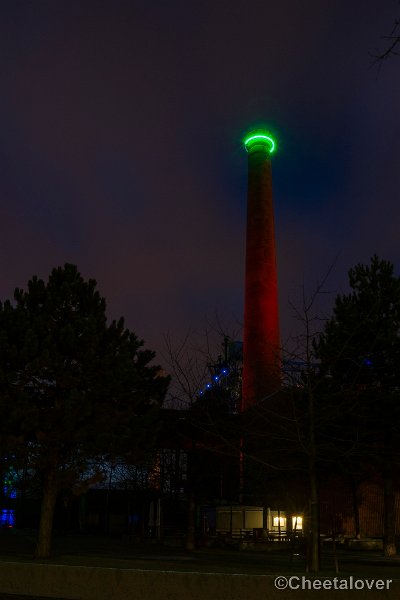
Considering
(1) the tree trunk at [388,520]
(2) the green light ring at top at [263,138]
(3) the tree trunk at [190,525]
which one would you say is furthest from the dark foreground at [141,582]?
(2) the green light ring at top at [263,138]

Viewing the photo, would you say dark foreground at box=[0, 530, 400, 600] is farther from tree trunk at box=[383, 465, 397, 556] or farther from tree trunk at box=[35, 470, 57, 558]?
tree trunk at box=[383, 465, 397, 556]

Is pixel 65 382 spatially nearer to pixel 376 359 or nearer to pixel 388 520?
pixel 376 359

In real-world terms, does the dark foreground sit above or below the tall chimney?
below

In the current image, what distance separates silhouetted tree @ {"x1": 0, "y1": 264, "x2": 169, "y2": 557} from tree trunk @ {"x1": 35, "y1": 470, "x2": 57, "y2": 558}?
0.03m

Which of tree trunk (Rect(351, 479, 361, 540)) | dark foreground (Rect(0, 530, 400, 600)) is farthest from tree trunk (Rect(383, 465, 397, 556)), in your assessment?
dark foreground (Rect(0, 530, 400, 600))

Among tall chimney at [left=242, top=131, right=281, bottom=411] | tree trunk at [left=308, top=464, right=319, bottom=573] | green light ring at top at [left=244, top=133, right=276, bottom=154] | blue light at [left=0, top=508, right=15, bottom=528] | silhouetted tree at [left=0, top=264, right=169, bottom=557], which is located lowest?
blue light at [left=0, top=508, right=15, bottom=528]

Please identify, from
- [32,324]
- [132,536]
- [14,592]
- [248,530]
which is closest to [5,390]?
[32,324]

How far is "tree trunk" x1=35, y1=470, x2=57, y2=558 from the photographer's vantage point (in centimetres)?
1991

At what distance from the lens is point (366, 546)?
2892 centimetres

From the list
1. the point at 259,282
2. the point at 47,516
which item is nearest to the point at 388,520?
the point at 47,516

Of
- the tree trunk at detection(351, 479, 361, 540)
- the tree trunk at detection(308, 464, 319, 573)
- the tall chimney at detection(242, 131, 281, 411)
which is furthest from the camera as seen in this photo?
the tall chimney at detection(242, 131, 281, 411)

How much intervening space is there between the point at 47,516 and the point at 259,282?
31.8m

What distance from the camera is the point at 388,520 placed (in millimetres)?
27281

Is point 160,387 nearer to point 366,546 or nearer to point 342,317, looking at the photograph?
point 342,317
